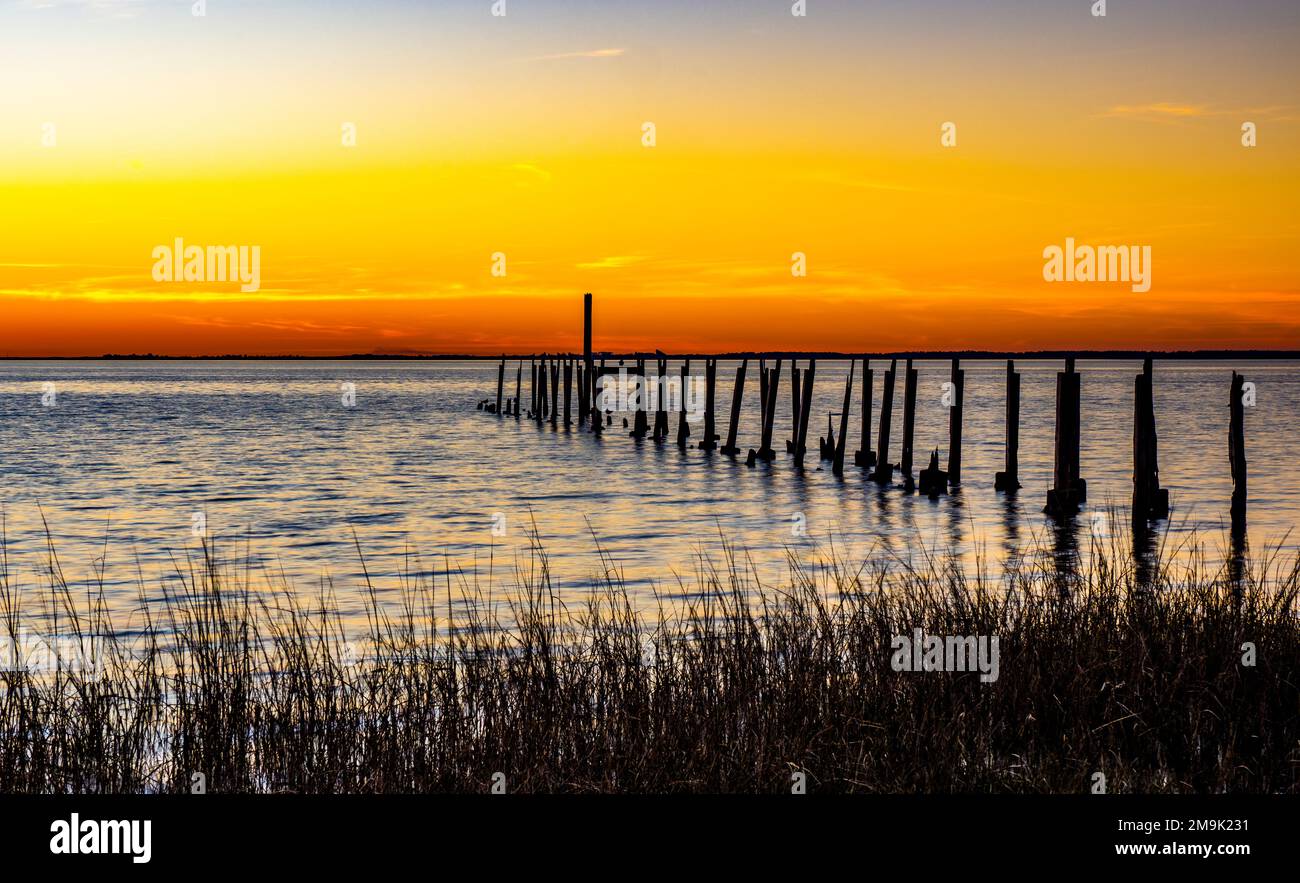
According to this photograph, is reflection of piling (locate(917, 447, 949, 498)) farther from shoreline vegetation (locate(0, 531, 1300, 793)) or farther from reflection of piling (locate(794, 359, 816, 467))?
shoreline vegetation (locate(0, 531, 1300, 793))

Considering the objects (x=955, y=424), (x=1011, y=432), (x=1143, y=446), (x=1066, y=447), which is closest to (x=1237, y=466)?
(x=1143, y=446)

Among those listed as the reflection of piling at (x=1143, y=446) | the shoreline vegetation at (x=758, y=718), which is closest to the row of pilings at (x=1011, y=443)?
the reflection of piling at (x=1143, y=446)

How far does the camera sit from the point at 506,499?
30.6 metres

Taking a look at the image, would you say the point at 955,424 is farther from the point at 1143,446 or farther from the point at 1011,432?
the point at 1143,446

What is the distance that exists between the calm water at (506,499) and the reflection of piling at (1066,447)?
0.65 m

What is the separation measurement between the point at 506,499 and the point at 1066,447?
13434 millimetres

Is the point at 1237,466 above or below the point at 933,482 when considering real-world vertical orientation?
above

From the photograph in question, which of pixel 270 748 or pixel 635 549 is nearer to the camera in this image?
pixel 270 748

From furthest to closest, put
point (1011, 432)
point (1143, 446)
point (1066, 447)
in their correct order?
1. point (1011, 432)
2. point (1066, 447)
3. point (1143, 446)

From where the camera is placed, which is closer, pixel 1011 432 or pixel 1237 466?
pixel 1237 466

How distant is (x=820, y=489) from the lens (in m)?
30.9
